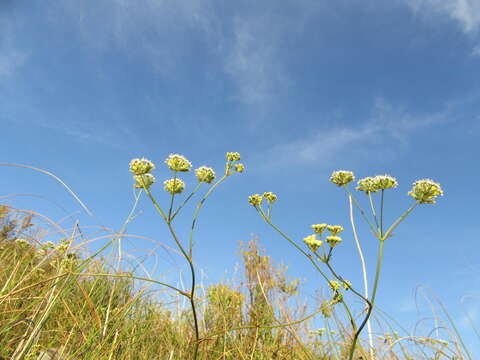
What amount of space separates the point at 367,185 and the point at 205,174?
4.29 ft

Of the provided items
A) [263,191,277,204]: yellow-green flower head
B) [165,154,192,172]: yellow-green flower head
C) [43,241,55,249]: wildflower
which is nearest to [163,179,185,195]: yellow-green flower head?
[165,154,192,172]: yellow-green flower head

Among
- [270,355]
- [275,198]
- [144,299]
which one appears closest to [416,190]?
[275,198]

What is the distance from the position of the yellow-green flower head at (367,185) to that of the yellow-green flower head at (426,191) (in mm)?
282

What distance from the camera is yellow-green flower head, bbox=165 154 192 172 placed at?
268 cm

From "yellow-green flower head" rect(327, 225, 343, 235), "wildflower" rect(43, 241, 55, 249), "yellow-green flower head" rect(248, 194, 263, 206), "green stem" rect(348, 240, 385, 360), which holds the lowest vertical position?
"green stem" rect(348, 240, 385, 360)

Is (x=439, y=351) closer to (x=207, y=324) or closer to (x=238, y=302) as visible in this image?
(x=238, y=302)

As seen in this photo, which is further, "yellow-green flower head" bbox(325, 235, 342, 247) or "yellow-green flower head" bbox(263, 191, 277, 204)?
"yellow-green flower head" bbox(263, 191, 277, 204)

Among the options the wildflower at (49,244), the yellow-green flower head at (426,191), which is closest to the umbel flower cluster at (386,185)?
the yellow-green flower head at (426,191)

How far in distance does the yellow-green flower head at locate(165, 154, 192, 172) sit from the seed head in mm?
1372

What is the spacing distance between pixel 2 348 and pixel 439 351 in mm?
4336

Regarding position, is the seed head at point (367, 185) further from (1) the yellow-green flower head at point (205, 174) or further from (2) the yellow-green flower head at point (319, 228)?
(1) the yellow-green flower head at point (205, 174)

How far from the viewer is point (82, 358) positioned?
3074mm

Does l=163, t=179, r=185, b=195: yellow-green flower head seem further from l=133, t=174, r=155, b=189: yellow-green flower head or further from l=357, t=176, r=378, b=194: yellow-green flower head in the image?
l=357, t=176, r=378, b=194: yellow-green flower head

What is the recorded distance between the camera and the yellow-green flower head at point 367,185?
8.75 feet
